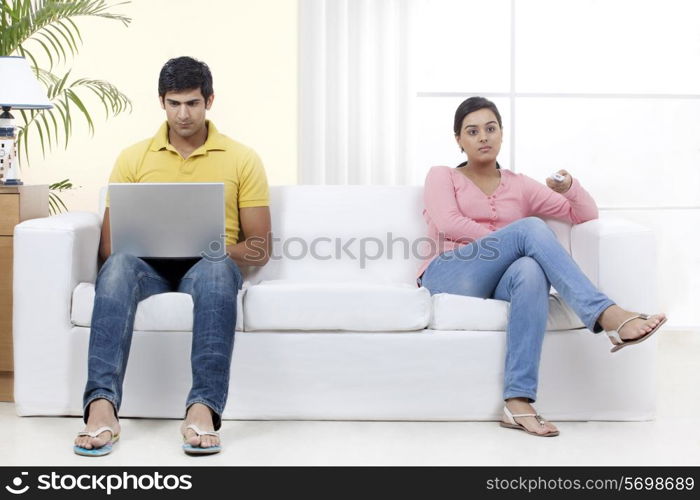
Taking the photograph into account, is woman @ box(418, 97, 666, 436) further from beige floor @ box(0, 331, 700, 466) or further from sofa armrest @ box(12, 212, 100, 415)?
sofa armrest @ box(12, 212, 100, 415)

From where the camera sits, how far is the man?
213 cm

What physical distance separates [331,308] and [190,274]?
415mm

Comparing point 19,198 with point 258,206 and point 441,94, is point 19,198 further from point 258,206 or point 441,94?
point 441,94

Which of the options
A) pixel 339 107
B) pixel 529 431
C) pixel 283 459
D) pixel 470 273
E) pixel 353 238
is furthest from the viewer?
pixel 339 107

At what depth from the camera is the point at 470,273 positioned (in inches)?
98.0

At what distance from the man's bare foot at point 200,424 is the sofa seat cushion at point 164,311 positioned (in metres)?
0.35

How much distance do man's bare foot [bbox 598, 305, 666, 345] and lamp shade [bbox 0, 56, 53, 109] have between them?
1983 millimetres

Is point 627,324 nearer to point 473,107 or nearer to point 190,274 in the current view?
point 473,107

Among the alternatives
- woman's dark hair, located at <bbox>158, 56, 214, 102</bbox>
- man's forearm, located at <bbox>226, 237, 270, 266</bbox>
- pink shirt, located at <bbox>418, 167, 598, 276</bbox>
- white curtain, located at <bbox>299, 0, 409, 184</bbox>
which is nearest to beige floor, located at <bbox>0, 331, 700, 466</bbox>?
man's forearm, located at <bbox>226, 237, 270, 266</bbox>

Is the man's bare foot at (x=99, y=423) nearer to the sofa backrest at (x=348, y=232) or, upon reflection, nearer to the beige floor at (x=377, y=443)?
the beige floor at (x=377, y=443)

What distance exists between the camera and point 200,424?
6.86 ft

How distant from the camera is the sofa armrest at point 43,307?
95.3 inches

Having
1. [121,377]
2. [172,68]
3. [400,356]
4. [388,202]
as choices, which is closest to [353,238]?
[388,202]

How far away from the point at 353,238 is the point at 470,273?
0.62 meters
